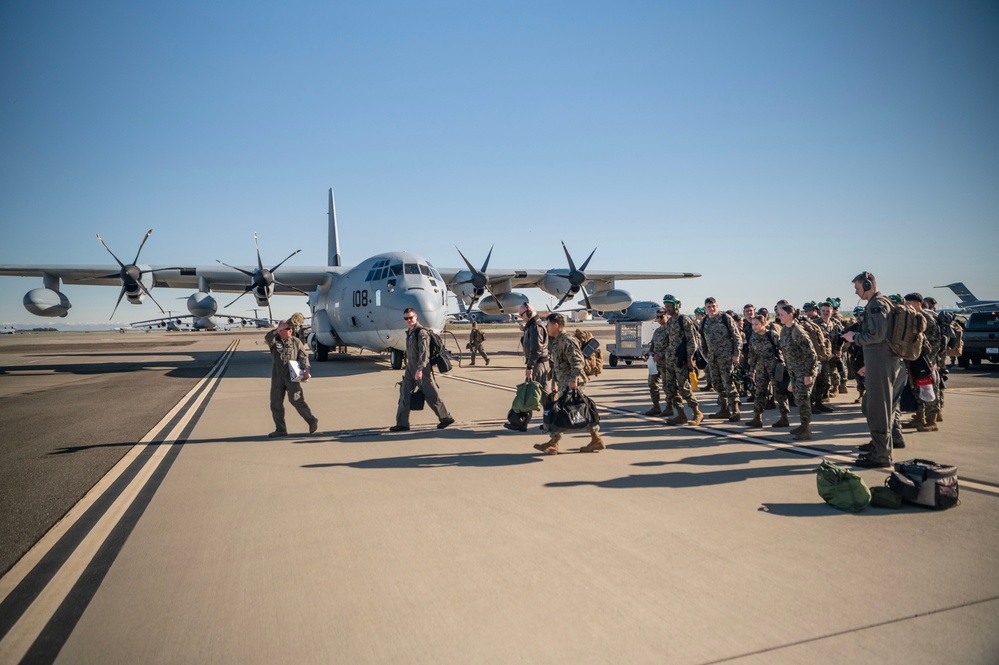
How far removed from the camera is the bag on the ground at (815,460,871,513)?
14.9 ft

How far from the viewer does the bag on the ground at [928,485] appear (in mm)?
4504

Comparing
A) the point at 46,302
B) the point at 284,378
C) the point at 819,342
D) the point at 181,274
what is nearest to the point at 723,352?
the point at 819,342

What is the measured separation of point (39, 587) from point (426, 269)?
1474 cm

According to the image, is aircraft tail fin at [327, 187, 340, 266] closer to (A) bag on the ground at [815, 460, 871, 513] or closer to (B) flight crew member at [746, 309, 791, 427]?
(B) flight crew member at [746, 309, 791, 427]

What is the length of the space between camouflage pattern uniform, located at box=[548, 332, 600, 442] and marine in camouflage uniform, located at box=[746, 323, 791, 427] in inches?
125

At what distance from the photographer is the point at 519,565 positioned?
12.1 ft

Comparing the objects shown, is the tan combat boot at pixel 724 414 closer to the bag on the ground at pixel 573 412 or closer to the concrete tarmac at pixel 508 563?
the concrete tarmac at pixel 508 563

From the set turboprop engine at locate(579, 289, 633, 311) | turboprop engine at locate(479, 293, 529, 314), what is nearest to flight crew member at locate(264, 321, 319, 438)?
turboprop engine at locate(479, 293, 529, 314)

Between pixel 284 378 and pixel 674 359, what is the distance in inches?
237

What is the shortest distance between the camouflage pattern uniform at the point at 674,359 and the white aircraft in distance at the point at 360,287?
28.5ft

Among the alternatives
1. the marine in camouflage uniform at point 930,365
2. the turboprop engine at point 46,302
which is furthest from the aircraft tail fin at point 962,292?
the turboprop engine at point 46,302

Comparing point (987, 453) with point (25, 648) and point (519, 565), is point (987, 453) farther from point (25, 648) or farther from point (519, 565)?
point (25, 648)

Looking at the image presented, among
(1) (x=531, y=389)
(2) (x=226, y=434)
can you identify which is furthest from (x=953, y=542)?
(2) (x=226, y=434)

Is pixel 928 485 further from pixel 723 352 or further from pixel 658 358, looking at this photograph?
pixel 658 358
